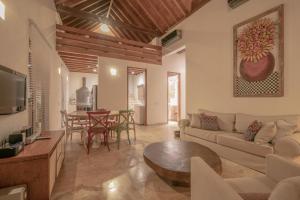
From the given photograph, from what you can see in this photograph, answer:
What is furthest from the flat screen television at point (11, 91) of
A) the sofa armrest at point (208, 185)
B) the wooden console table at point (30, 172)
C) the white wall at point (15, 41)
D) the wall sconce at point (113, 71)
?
the wall sconce at point (113, 71)

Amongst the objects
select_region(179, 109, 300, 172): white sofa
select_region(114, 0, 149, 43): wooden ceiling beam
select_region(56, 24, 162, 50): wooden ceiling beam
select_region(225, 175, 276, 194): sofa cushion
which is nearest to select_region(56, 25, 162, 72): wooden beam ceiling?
select_region(56, 24, 162, 50): wooden ceiling beam

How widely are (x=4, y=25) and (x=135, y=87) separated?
26.7 feet

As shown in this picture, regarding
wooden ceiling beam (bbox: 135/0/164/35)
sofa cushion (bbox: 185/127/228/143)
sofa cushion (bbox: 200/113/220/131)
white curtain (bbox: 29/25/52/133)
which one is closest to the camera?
white curtain (bbox: 29/25/52/133)

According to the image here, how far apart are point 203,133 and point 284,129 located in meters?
1.42

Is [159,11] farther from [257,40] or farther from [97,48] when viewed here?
[257,40]

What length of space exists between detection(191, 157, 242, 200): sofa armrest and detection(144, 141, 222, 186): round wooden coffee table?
A: 430 mm

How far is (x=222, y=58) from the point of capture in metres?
4.23

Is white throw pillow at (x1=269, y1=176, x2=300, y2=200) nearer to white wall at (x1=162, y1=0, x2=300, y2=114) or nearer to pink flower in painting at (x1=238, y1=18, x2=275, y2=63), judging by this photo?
white wall at (x1=162, y1=0, x2=300, y2=114)

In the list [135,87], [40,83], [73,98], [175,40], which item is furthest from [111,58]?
[73,98]

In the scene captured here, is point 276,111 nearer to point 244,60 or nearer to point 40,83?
point 244,60

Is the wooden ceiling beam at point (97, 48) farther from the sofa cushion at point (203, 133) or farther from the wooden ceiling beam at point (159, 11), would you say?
the sofa cushion at point (203, 133)

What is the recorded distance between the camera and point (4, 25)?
76.2 inches

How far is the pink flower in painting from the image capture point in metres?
3.18

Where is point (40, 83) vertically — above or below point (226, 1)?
below
